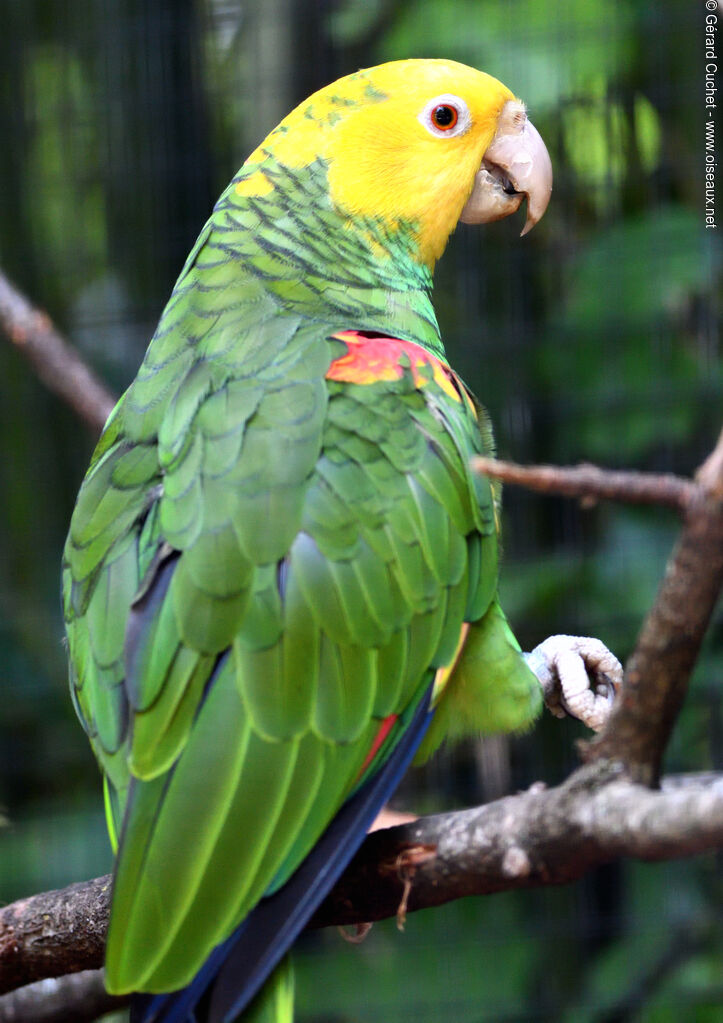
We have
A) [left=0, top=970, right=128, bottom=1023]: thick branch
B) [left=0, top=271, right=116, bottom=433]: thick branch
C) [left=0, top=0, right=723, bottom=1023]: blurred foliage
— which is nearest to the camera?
[left=0, top=970, right=128, bottom=1023]: thick branch

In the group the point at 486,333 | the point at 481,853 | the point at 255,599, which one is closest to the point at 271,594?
the point at 255,599

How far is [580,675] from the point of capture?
0.93m

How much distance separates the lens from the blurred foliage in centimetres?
175

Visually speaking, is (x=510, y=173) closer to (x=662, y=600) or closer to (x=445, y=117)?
(x=445, y=117)

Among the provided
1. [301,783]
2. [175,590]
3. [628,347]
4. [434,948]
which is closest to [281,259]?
[175,590]

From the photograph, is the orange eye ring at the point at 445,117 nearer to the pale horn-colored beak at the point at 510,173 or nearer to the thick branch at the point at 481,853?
the pale horn-colored beak at the point at 510,173

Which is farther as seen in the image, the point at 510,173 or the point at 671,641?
the point at 510,173

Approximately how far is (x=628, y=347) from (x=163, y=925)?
144 centimetres

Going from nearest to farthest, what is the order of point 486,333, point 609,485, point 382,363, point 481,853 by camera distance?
1. point 609,485
2. point 481,853
3. point 382,363
4. point 486,333

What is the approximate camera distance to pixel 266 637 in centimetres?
74

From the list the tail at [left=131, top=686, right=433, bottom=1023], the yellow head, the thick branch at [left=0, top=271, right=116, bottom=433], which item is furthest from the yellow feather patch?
the tail at [left=131, top=686, right=433, bottom=1023]

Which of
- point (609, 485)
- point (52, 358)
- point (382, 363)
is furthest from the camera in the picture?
point (52, 358)

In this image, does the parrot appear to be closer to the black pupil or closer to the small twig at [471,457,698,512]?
the black pupil

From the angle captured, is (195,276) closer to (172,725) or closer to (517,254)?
(172,725)
